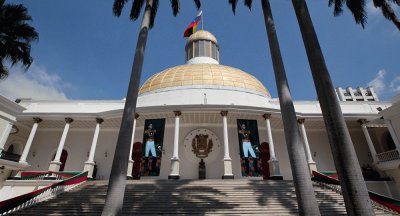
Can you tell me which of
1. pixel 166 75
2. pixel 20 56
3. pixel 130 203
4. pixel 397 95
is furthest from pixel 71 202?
pixel 397 95

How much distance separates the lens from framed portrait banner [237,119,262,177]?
57.1 feet

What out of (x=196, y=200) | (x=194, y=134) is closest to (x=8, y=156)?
(x=194, y=134)

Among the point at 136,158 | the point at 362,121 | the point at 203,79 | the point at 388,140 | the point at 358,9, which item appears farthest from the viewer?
the point at 203,79

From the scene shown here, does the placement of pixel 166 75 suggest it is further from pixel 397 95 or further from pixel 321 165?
pixel 397 95

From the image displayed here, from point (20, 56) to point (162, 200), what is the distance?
40.0 feet

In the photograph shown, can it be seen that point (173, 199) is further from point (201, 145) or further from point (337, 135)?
point (201, 145)

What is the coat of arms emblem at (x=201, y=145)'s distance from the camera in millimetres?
A: 20344

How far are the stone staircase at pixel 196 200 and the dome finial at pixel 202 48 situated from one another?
2378 centimetres

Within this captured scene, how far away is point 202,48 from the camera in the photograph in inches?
1403

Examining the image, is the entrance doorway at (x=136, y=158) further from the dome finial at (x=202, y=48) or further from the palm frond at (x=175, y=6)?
the dome finial at (x=202, y=48)

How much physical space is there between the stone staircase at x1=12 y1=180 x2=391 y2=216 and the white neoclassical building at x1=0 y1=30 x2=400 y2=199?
3.42 meters

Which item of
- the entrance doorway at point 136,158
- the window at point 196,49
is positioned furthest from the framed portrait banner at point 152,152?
the window at point 196,49

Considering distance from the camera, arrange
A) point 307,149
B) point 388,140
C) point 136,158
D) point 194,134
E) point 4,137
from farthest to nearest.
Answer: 1. point 388,140
2. point 136,158
3. point 194,134
4. point 307,149
5. point 4,137

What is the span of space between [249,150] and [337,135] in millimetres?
12668
